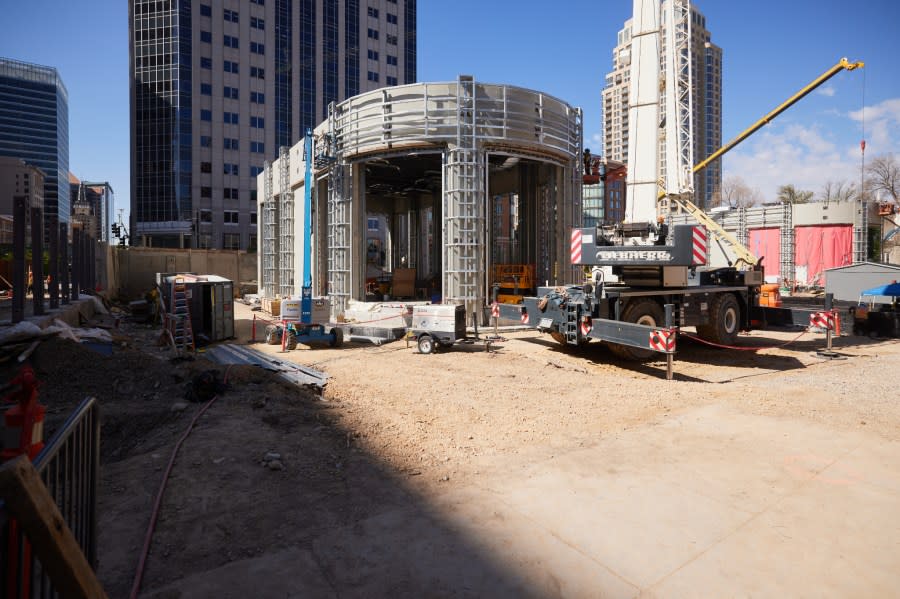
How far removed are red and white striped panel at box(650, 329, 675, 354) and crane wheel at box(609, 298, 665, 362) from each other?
1922mm

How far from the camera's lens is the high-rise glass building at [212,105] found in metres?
65.2

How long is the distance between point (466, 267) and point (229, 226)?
58873 millimetres

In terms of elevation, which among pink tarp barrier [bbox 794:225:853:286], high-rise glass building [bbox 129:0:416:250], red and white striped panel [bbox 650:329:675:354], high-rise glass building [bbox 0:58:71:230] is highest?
high-rise glass building [bbox 0:58:71:230]

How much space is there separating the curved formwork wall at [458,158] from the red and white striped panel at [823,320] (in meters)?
9.03

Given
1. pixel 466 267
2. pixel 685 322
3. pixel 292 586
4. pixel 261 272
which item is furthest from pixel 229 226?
pixel 292 586

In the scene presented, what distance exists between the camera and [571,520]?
4.33 meters

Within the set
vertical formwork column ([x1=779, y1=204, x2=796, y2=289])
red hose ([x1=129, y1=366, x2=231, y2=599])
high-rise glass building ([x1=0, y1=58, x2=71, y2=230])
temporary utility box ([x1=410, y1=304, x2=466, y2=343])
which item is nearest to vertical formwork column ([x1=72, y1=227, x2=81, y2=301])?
temporary utility box ([x1=410, y1=304, x2=466, y2=343])

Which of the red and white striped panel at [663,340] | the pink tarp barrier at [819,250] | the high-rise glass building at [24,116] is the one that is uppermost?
the high-rise glass building at [24,116]

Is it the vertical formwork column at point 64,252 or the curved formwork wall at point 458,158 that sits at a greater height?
the curved formwork wall at point 458,158

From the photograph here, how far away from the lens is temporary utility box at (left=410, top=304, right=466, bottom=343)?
13656 mm

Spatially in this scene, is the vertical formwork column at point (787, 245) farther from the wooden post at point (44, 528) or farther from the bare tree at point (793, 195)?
the wooden post at point (44, 528)

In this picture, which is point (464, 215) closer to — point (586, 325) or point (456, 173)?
point (456, 173)

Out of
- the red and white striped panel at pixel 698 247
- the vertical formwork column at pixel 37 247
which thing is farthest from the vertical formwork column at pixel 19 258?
the red and white striped panel at pixel 698 247

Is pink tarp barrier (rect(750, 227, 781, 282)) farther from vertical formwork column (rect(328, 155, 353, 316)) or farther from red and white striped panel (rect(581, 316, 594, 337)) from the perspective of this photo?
red and white striped panel (rect(581, 316, 594, 337))
